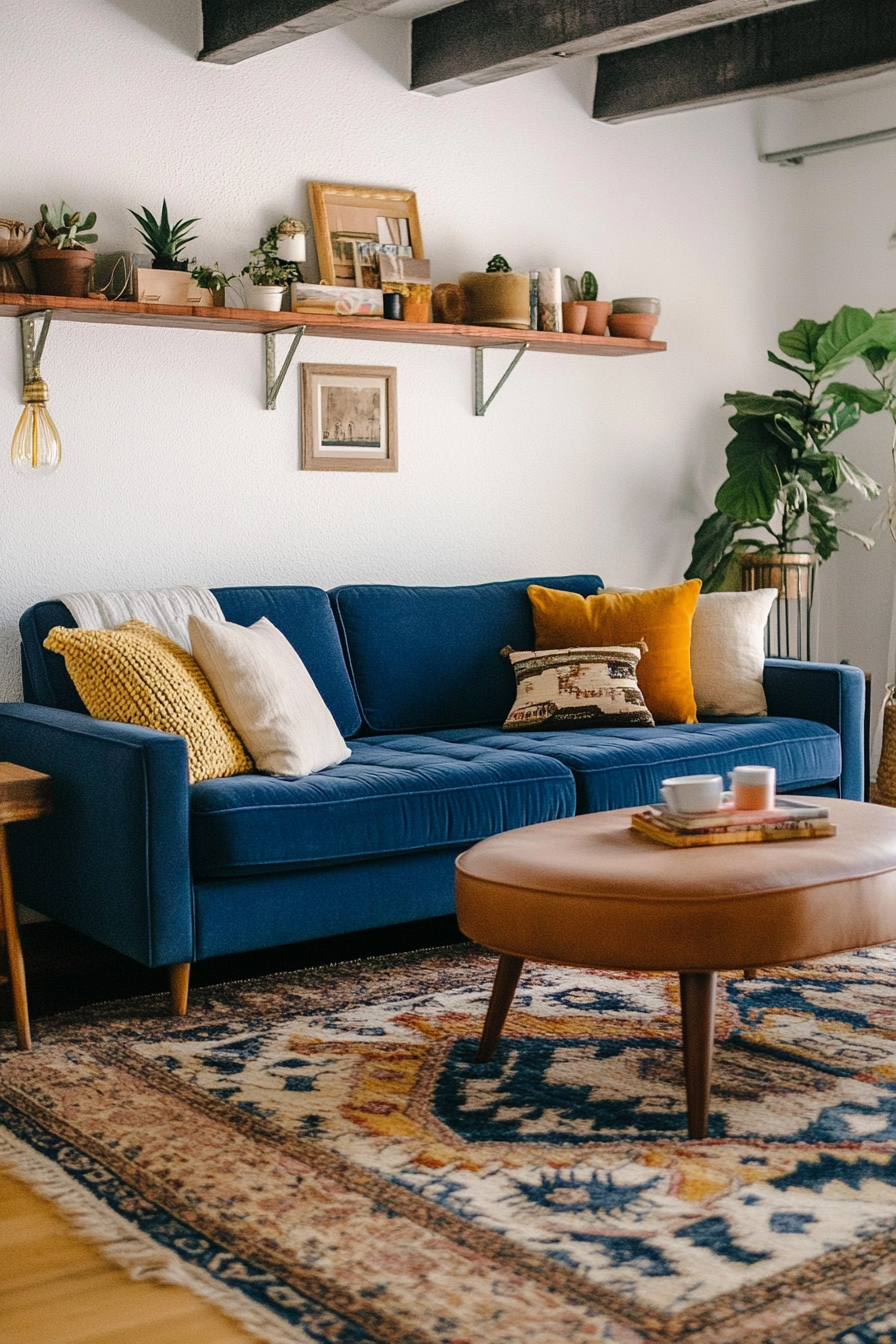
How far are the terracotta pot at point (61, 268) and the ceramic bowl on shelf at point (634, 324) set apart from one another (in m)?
1.85

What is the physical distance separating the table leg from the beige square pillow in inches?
86.6

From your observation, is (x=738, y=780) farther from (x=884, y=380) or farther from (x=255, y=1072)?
(x=884, y=380)

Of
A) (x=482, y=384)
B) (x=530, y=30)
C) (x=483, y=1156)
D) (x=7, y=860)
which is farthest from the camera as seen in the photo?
(x=482, y=384)

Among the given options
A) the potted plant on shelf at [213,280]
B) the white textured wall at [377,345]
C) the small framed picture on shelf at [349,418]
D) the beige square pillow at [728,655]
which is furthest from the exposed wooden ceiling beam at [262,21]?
the beige square pillow at [728,655]

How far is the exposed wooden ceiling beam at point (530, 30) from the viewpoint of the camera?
153 inches

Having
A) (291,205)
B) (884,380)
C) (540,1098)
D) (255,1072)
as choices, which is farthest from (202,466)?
(884,380)

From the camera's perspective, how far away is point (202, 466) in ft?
14.2

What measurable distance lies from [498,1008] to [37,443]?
190 cm

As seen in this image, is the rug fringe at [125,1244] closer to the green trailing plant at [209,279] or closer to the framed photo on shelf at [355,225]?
the green trailing plant at [209,279]

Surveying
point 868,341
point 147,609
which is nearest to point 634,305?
point 868,341

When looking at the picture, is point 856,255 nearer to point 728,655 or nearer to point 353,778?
point 728,655

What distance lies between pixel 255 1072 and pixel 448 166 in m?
3.07

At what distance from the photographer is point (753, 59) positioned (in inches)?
182

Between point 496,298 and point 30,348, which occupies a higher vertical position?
point 496,298
